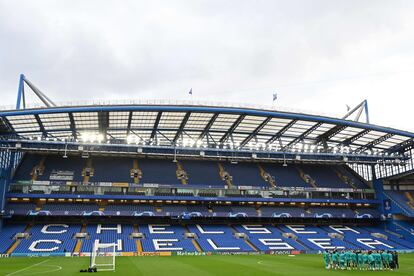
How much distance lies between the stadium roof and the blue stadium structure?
0.19m

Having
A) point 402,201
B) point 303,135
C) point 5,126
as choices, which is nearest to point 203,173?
point 303,135

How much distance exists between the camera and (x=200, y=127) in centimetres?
5703

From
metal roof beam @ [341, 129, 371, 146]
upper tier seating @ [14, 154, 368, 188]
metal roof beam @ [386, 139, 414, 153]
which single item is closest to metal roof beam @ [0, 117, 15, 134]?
upper tier seating @ [14, 154, 368, 188]

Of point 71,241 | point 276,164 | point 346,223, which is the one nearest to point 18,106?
point 71,241

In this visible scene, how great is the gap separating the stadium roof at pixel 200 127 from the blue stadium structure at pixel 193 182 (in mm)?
191

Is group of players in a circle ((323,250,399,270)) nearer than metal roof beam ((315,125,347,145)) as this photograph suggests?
Yes

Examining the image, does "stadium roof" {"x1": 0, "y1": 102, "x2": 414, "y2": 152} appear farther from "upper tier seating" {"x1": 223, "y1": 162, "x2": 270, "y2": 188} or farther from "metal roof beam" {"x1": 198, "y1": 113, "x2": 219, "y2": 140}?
"upper tier seating" {"x1": 223, "y1": 162, "x2": 270, "y2": 188}

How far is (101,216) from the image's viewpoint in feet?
186

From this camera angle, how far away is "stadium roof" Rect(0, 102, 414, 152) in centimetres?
4834

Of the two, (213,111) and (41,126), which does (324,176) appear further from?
(41,126)

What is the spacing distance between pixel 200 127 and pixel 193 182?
10.2 metres

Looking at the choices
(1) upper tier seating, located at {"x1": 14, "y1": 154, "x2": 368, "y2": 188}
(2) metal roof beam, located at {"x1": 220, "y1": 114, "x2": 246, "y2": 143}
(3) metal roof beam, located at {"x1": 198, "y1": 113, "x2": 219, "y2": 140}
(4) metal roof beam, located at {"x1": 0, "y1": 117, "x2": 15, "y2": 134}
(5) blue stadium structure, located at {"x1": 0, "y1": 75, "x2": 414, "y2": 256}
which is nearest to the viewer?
(4) metal roof beam, located at {"x1": 0, "y1": 117, "x2": 15, "y2": 134}

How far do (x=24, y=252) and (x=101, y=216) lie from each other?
45.1 ft

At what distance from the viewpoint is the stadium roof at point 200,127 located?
48.3 m
